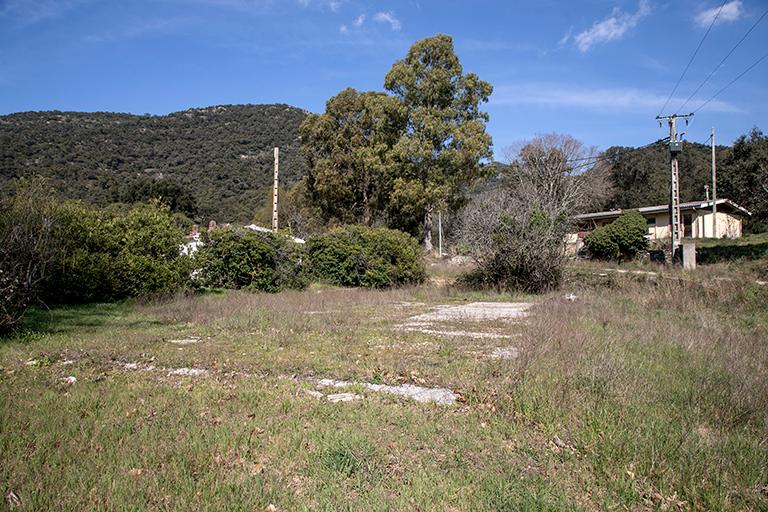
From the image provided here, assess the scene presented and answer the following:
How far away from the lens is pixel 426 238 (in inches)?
1245

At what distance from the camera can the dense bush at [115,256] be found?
44.7 feet

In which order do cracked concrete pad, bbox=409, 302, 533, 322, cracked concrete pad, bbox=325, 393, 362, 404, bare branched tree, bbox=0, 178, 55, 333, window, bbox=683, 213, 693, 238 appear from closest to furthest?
1. cracked concrete pad, bbox=325, 393, 362, 404
2. bare branched tree, bbox=0, 178, 55, 333
3. cracked concrete pad, bbox=409, 302, 533, 322
4. window, bbox=683, 213, 693, 238

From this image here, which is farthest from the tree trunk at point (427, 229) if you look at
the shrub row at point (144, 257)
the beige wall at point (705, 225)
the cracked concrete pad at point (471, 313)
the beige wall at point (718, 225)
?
the beige wall at point (718, 225)

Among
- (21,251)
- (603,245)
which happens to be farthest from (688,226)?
(21,251)

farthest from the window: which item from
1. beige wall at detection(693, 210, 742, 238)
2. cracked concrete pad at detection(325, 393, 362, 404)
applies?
cracked concrete pad at detection(325, 393, 362, 404)

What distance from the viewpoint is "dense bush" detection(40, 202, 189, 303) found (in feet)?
44.7

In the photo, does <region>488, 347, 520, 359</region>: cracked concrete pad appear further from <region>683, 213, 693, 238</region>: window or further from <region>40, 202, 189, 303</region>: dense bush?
<region>683, 213, 693, 238</region>: window

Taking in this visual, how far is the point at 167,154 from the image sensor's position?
61.9 m

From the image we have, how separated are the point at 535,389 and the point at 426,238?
2669 cm

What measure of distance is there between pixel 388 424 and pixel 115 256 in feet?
43.2

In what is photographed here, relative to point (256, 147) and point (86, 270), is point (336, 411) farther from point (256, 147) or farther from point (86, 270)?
point (256, 147)

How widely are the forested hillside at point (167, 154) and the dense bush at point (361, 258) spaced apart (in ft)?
92.3

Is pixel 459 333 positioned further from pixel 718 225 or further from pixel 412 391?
pixel 718 225

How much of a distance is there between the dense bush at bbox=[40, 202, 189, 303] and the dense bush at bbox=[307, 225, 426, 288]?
20.6 ft
